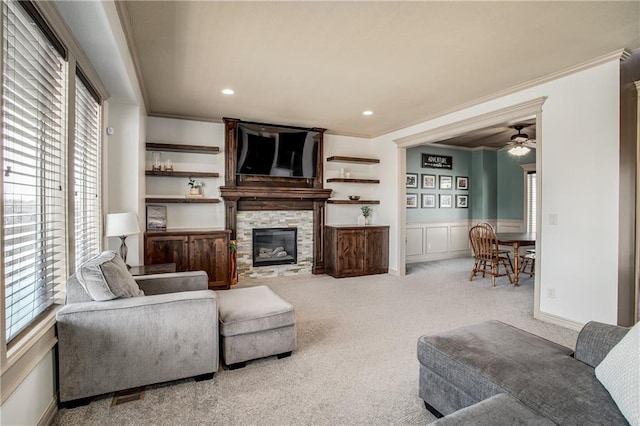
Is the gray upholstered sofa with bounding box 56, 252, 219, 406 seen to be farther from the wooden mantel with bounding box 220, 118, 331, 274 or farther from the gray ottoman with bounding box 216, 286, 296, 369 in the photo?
the wooden mantel with bounding box 220, 118, 331, 274

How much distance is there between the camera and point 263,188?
5340 mm

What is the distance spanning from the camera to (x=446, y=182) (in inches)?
304

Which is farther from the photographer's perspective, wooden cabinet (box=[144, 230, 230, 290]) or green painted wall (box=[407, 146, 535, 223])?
green painted wall (box=[407, 146, 535, 223])

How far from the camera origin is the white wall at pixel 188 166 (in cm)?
489

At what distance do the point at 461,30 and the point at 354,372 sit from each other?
264 centimetres

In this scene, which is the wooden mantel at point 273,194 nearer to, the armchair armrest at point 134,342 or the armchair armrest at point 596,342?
the armchair armrest at point 134,342

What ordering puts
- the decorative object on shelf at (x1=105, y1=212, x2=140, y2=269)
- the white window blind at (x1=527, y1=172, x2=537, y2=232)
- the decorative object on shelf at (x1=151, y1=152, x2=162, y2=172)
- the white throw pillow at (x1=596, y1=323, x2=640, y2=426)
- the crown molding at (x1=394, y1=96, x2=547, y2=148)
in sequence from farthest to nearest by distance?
the white window blind at (x1=527, y1=172, x2=537, y2=232)
the decorative object on shelf at (x1=151, y1=152, x2=162, y2=172)
the crown molding at (x1=394, y1=96, x2=547, y2=148)
the decorative object on shelf at (x1=105, y1=212, x2=140, y2=269)
the white throw pillow at (x1=596, y1=323, x2=640, y2=426)

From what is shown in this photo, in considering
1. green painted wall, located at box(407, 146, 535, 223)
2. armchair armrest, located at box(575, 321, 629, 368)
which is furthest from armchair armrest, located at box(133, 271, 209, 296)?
green painted wall, located at box(407, 146, 535, 223)

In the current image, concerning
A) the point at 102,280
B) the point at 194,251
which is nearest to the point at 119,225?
the point at 102,280

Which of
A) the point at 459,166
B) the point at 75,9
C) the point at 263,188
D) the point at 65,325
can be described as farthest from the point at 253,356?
the point at 459,166

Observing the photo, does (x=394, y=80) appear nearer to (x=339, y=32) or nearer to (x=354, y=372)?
(x=339, y=32)

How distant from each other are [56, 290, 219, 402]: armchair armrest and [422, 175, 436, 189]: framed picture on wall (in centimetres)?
610

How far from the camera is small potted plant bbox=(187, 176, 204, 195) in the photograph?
498 cm

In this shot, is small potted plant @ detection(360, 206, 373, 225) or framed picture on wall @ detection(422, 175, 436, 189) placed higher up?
framed picture on wall @ detection(422, 175, 436, 189)
